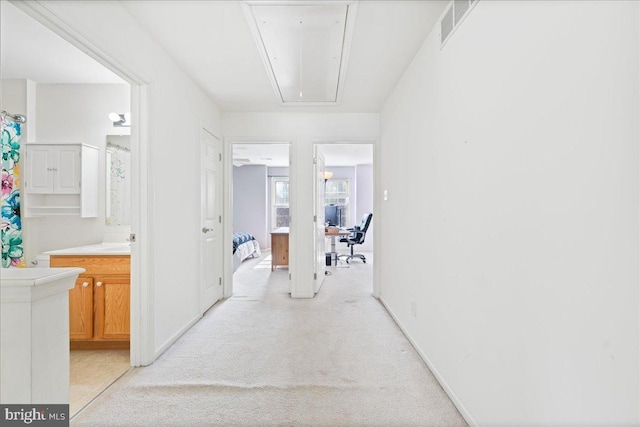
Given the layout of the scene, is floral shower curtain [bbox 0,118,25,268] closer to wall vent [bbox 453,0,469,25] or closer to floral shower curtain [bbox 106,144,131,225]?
floral shower curtain [bbox 106,144,131,225]

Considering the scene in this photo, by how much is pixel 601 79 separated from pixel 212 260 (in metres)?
3.58

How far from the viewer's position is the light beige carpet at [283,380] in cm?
167

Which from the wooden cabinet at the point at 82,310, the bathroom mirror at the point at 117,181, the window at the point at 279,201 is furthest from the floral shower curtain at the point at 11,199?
the window at the point at 279,201

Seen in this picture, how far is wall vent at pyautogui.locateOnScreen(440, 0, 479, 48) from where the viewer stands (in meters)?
1.60

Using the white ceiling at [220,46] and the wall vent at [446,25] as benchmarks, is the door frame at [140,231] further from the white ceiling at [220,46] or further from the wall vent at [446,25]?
the wall vent at [446,25]

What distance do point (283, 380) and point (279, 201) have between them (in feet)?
22.4

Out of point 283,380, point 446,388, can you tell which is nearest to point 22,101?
point 283,380

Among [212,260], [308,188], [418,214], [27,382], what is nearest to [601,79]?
[418,214]

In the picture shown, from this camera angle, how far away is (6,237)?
282cm

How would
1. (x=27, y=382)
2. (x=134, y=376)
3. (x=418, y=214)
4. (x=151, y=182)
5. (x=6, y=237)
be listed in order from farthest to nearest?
(x=6, y=237), (x=418, y=214), (x=151, y=182), (x=134, y=376), (x=27, y=382)

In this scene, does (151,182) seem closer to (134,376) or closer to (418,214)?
(134,376)

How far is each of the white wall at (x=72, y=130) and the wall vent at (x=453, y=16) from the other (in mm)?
2955

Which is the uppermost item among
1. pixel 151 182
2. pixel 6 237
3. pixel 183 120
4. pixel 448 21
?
pixel 448 21

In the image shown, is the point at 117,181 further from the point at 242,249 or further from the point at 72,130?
the point at 242,249
